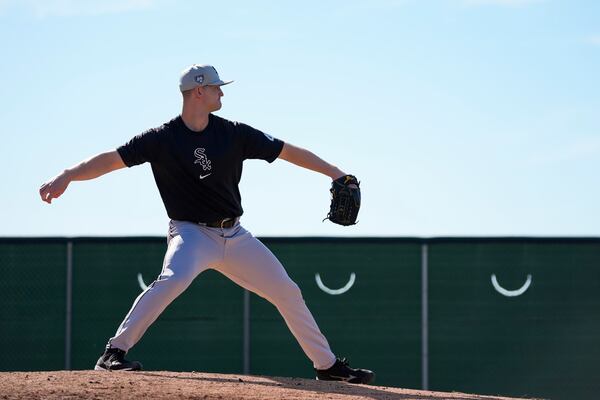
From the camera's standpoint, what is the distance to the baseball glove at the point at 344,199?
745 cm

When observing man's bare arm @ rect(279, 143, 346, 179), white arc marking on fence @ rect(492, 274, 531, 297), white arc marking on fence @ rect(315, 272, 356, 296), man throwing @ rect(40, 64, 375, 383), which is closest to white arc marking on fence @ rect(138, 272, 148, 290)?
white arc marking on fence @ rect(315, 272, 356, 296)

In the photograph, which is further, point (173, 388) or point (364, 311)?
point (364, 311)

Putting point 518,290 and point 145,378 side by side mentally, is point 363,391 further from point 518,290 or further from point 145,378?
point 518,290

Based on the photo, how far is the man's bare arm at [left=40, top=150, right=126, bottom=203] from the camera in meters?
6.81

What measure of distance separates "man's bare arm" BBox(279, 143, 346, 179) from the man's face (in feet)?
1.70

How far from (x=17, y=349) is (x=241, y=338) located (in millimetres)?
2778

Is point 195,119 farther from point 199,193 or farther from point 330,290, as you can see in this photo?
point 330,290

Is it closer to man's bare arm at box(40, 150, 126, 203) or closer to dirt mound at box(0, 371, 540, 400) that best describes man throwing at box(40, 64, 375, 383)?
man's bare arm at box(40, 150, 126, 203)

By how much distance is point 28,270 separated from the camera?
14.2 metres

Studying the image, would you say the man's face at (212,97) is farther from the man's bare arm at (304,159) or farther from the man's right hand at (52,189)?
the man's right hand at (52,189)

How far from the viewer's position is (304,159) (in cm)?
726

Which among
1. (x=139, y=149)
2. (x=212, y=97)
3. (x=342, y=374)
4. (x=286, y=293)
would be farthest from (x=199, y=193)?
(x=342, y=374)

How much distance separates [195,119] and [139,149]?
393 mm

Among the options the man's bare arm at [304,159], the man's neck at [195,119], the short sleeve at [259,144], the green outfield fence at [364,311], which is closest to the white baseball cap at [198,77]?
the man's neck at [195,119]
